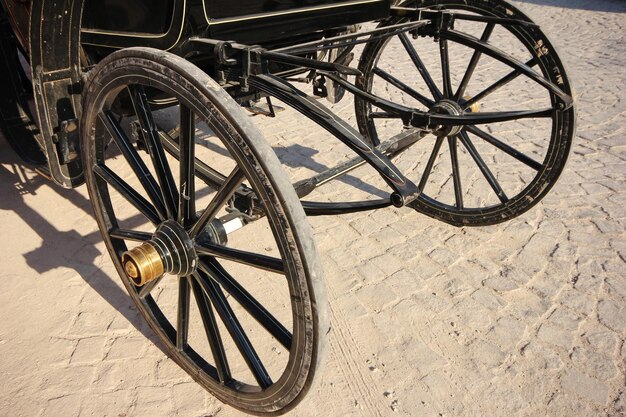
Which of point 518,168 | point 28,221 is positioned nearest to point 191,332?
point 28,221

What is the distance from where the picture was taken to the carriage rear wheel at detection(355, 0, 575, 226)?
8.70 ft

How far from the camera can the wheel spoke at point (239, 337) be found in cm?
183

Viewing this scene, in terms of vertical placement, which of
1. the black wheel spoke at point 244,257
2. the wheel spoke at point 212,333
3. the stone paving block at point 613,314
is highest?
the black wheel spoke at point 244,257

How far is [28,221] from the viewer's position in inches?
132

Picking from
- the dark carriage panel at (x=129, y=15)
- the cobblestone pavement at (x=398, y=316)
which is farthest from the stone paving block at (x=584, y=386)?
the dark carriage panel at (x=129, y=15)

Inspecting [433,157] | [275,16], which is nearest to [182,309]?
[275,16]

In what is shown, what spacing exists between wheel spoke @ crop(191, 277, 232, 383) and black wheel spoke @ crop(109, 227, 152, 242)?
1.00 ft

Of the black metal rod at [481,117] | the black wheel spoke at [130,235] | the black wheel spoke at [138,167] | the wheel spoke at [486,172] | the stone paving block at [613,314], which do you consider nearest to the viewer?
the black wheel spoke at [138,167]

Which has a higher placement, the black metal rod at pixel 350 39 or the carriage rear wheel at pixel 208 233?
the black metal rod at pixel 350 39

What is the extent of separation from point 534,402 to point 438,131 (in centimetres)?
149

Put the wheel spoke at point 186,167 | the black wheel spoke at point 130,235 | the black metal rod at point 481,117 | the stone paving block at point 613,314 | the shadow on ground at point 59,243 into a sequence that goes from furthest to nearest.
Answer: the shadow on ground at point 59,243, the stone paving block at point 613,314, the black metal rod at point 481,117, the black wheel spoke at point 130,235, the wheel spoke at point 186,167

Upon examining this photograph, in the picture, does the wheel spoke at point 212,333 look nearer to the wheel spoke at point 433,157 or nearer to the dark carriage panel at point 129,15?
the dark carriage panel at point 129,15

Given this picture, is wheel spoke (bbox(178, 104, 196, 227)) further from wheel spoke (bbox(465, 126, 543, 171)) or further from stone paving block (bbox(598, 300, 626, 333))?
stone paving block (bbox(598, 300, 626, 333))

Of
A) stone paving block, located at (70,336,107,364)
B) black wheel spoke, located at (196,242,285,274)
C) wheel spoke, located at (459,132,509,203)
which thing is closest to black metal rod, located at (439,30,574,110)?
wheel spoke, located at (459,132,509,203)
